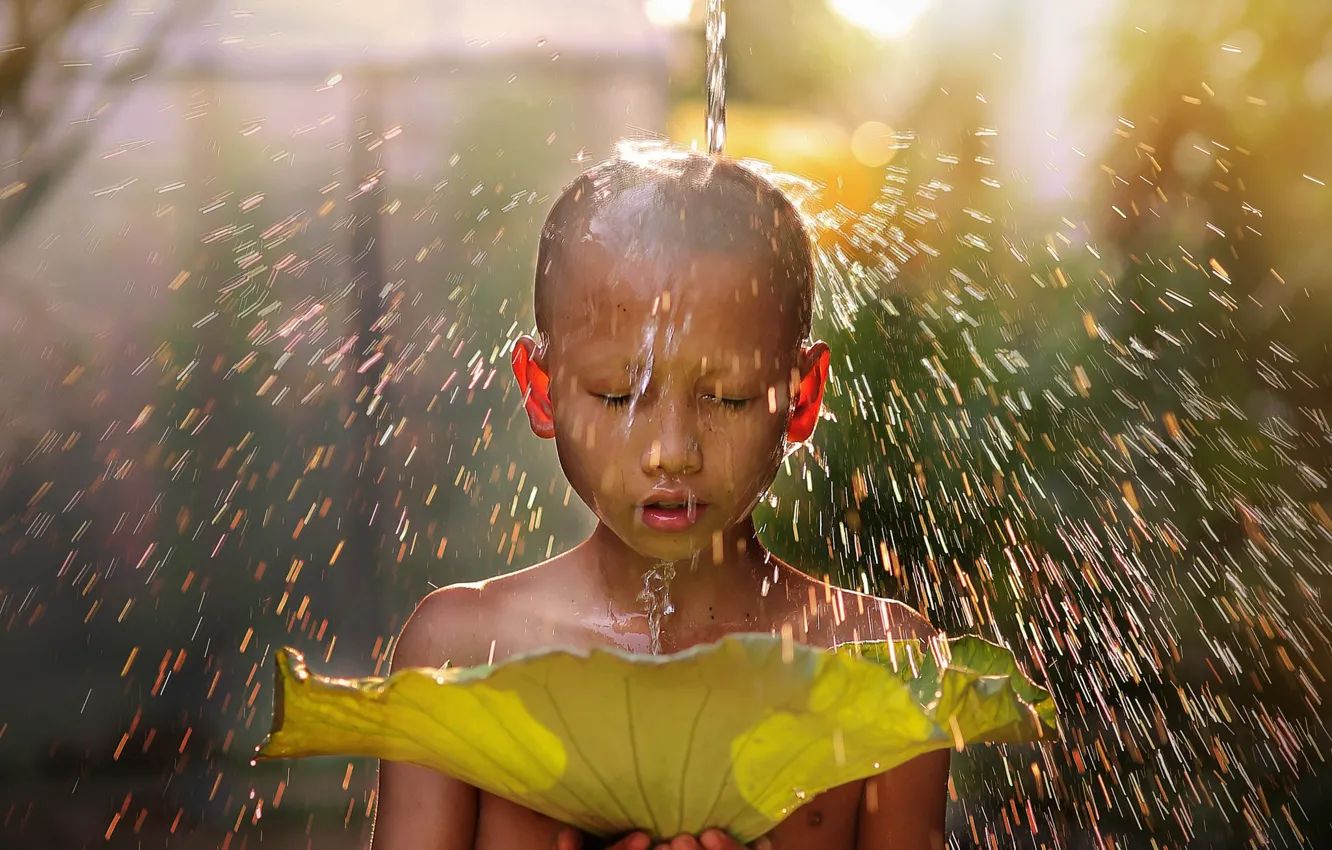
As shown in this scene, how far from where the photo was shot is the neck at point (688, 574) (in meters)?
1.65

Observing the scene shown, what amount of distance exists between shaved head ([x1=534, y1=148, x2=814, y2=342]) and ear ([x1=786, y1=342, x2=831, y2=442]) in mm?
51

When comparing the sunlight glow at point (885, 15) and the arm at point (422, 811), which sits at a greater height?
the sunlight glow at point (885, 15)

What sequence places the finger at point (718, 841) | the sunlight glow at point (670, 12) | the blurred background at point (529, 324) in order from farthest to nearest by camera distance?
the sunlight glow at point (670, 12), the blurred background at point (529, 324), the finger at point (718, 841)

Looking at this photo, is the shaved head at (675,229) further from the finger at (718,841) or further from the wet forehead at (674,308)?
the finger at (718,841)

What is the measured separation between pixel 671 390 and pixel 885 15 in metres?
2.57

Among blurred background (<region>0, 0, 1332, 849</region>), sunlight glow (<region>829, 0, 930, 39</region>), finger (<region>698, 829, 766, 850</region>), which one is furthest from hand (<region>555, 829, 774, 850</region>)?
sunlight glow (<region>829, 0, 930, 39</region>)

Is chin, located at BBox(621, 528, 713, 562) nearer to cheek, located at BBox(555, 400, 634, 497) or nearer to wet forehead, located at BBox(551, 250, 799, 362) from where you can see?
cheek, located at BBox(555, 400, 634, 497)

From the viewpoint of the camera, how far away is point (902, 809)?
163 cm

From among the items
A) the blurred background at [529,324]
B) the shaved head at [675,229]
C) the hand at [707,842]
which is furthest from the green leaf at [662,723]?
the blurred background at [529,324]

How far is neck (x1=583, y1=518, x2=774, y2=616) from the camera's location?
1.65 metres

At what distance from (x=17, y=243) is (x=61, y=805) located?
194cm

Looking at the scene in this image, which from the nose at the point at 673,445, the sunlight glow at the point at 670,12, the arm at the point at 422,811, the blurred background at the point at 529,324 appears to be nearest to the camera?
the nose at the point at 673,445

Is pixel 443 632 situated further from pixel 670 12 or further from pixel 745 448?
pixel 670 12

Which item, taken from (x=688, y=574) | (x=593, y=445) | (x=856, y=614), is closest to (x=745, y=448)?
(x=593, y=445)
